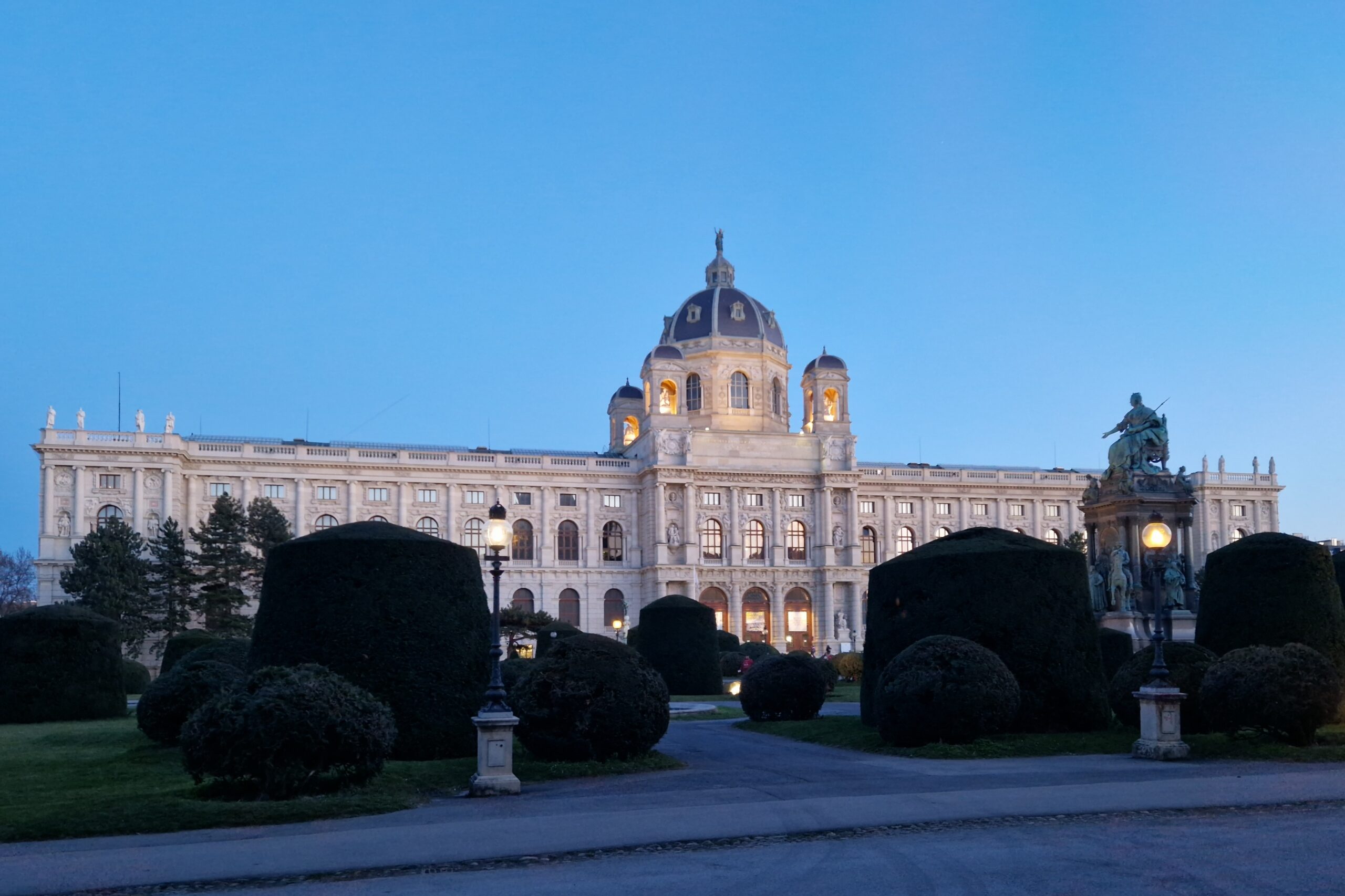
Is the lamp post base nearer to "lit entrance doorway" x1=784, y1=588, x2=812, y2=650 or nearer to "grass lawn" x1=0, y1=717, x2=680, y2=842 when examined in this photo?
"grass lawn" x1=0, y1=717, x2=680, y2=842

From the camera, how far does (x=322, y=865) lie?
34.4ft

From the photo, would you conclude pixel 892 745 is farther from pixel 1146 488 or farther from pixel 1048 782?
pixel 1146 488

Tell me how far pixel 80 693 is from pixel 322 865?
22736 millimetres

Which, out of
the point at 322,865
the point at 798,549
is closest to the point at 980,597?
the point at 322,865

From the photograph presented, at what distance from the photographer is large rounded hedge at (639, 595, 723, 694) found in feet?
131

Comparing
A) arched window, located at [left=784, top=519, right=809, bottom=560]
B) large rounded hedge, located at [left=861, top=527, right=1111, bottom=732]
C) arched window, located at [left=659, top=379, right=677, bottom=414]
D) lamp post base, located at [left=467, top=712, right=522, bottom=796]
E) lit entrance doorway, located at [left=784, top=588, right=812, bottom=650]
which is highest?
arched window, located at [left=659, top=379, right=677, bottom=414]

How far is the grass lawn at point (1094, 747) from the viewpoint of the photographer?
701 inches

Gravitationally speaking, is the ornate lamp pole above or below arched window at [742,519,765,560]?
below

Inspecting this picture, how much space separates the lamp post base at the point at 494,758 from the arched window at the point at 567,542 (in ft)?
221

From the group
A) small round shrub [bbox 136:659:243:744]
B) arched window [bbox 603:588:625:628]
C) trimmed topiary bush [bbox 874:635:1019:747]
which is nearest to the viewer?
trimmed topiary bush [bbox 874:635:1019:747]

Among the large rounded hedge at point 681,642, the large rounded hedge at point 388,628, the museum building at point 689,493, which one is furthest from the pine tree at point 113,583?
the large rounded hedge at point 388,628

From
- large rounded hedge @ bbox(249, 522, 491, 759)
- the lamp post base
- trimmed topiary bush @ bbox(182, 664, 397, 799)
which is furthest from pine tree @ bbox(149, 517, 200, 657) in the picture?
the lamp post base

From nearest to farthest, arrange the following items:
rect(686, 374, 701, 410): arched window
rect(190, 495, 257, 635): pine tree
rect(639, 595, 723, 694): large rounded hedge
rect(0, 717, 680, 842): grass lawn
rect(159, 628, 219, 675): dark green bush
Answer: rect(0, 717, 680, 842): grass lawn → rect(159, 628, 219, 675): dark green bush → rect(639, 595, 723, 694): large rounded hedge → rect(190, 495, 257, 635): pine tree → rect(686, 374, 701, 410): arched window

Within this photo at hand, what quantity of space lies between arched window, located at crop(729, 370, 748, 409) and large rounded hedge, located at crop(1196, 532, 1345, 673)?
215ft
